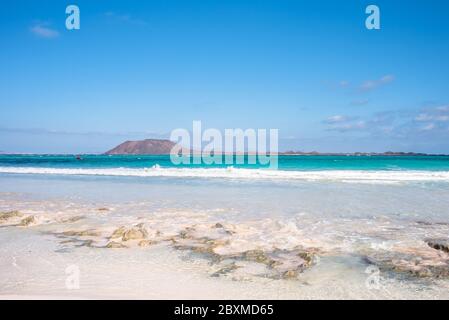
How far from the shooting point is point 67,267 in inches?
196

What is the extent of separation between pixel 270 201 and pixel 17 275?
29.4 ft

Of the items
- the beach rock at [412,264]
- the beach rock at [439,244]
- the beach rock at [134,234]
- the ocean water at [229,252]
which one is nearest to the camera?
the ocean water at [229,252]

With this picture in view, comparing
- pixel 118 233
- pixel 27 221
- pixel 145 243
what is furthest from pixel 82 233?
pixel 27 221

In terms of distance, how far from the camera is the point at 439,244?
6.07 metres

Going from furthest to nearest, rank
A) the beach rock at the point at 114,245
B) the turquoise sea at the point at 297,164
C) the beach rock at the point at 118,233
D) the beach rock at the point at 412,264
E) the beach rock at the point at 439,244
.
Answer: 1. the turquoise sea at the point at 297,164
2. the beach rock at the point at 118,233
3. the beach rock at the point at 114,245
4. the beach rock at the point at 439,244
5. the beach rock at the point at 412,264

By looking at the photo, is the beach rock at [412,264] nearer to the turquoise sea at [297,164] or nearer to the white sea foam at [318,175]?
the white sea foam at [318,175]

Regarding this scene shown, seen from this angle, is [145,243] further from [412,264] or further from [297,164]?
[297,164]

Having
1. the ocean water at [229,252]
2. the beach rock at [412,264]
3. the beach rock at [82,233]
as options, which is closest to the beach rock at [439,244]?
the ocean water at [229,252]

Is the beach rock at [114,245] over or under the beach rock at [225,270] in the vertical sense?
over

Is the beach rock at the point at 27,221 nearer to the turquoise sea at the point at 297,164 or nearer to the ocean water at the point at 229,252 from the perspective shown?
the ocean water at the point at 229,252

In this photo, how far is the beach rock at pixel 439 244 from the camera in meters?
5.91

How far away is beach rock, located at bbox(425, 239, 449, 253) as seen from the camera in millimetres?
5914

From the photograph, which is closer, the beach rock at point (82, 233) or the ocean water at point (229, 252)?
the ocean water at point (229, 252)

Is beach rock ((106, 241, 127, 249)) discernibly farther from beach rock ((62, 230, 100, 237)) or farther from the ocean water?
beach rock ((62, 230, 100, 237))
